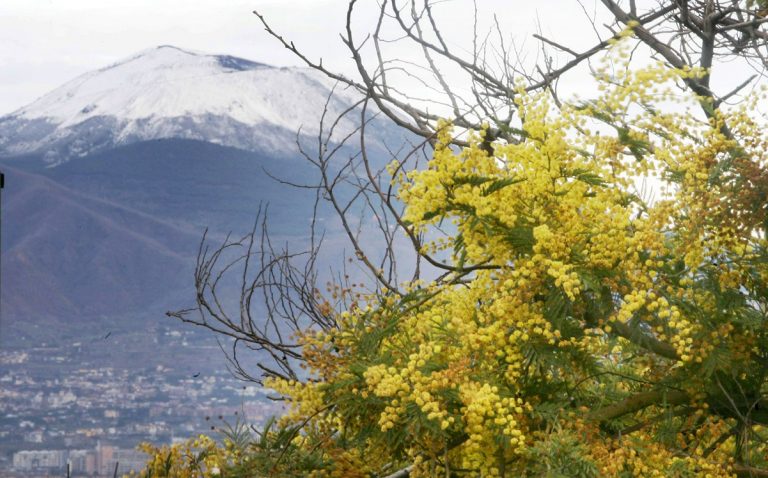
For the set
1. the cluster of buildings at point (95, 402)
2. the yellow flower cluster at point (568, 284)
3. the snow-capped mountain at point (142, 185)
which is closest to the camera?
the yellow flower cluster at point (568, 284)

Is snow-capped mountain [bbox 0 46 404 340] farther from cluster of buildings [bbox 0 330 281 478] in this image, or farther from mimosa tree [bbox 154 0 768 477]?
mimosa tree [bbox 154 0 768 477]

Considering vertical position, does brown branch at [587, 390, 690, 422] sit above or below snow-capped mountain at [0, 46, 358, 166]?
below

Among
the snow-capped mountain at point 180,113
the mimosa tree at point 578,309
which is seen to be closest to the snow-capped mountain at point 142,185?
the snow-capped mountain at point 180,113

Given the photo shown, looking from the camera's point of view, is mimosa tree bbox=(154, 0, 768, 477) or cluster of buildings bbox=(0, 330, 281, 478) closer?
mimosa tree bbox=(154, 0, 768, 477)

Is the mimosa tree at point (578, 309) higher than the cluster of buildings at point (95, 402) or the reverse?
the reverse

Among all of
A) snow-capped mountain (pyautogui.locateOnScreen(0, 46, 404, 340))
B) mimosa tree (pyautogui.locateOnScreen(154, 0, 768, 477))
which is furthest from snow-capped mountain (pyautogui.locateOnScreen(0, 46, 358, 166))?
mimosa tree (pyautogui.locateOnScreen(154, 0, 768, 477))

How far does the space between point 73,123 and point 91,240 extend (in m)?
7.77

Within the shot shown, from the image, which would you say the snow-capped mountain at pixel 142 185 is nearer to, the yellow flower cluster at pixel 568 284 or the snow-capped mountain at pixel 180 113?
the snow-capped mountain at pixel 180 113

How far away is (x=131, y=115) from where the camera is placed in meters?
52.7

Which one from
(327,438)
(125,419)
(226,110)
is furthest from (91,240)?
(327,438)

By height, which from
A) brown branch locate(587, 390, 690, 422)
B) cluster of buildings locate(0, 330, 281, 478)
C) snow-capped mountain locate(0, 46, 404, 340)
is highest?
snow-capped mountain locate(0, 46, 404, 340)

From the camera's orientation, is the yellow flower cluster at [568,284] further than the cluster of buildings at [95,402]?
No

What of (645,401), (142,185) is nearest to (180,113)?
(142,185)

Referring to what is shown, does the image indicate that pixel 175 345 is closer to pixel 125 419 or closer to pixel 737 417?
pixel 125 419
